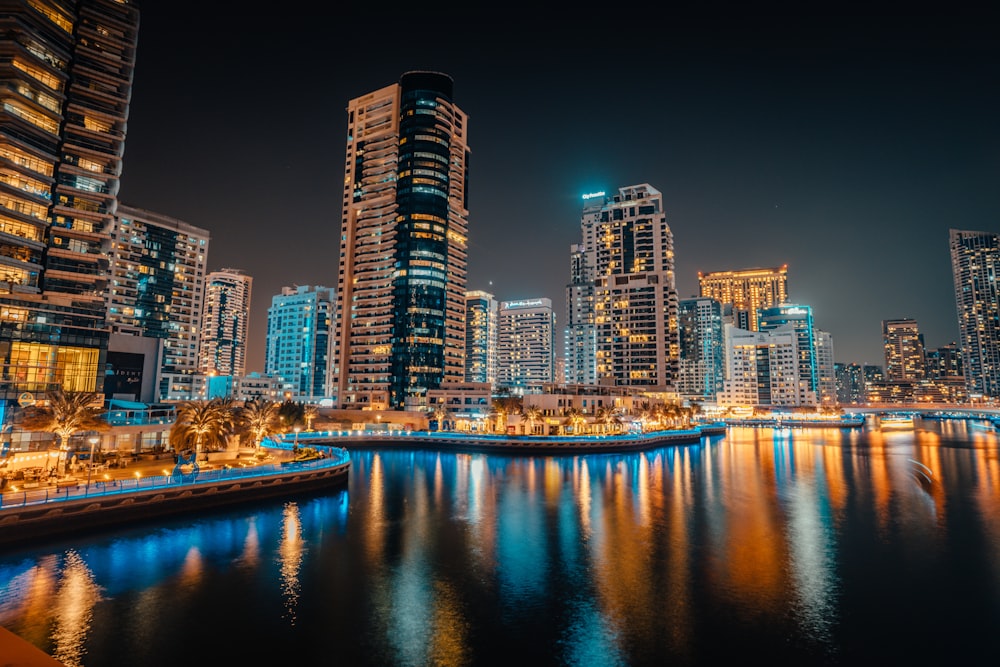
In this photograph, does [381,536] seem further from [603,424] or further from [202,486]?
[603,424]

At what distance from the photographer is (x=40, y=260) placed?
82562 mm

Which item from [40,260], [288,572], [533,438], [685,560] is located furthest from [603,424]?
[40,260]

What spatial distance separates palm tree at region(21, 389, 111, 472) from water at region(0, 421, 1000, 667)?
1620cm

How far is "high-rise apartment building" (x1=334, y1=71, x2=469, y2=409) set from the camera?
545ft

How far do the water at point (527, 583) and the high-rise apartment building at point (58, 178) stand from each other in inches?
1923

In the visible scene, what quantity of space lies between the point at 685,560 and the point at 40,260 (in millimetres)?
100434

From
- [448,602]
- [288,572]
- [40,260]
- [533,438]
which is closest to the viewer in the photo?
[448,602]

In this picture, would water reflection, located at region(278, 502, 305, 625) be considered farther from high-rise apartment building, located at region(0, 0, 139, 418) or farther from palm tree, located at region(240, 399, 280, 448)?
high-rise apartment building, located at region(0, 0, 139, 418)

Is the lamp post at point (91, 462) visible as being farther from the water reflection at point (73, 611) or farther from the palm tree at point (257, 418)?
the palm tree at point (257, 418)

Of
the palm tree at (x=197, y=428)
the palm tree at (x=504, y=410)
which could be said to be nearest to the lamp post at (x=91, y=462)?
the palm tree at (x=197, y=428)

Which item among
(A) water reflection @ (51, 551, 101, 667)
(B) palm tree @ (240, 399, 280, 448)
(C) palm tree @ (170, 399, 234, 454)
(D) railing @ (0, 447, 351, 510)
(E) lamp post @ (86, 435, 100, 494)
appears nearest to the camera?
(A) water reflection @ (51, 551, 101, 667)

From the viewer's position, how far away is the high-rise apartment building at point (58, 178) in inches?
2997

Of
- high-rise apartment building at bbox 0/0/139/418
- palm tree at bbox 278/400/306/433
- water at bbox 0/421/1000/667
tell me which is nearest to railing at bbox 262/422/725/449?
palm tree at bbox 278/400/306/433

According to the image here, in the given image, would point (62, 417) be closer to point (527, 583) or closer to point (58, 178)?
point (527, 583)
